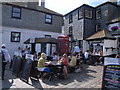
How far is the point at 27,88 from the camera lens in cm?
535

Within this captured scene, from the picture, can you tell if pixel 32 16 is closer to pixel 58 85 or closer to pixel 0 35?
pixel 0 35

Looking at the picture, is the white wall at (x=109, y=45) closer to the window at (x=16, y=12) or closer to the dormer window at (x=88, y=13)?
the dormer window at (x=88, y=13)

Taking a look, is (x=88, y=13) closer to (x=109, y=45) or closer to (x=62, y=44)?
(x=109, y=45)

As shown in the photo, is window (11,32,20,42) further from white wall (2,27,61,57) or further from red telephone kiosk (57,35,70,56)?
red telephone kiosk (57,35,70,56)

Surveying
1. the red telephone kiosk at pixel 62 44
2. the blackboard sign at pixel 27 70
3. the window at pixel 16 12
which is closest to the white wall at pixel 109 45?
the red telephone kiosk at pixel 62 44

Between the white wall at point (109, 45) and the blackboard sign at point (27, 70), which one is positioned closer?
the blackboard sign at point (27, 70)

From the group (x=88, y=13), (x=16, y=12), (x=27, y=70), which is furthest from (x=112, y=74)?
(x=88, y=13)

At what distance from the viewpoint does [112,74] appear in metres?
4.45

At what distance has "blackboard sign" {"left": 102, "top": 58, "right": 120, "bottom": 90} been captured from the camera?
4.32 metres

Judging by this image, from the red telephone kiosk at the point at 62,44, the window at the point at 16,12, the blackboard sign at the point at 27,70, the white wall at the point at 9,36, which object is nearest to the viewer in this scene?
the blackboard sign at the point at 27,70

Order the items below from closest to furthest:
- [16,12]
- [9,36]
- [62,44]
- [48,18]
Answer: [62,44] → [9,36] → [16,12] → [48,18]

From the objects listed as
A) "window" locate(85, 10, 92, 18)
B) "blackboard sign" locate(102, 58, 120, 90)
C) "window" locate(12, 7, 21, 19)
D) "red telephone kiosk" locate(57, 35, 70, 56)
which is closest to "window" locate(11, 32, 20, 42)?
"window" locate(12, 7, 21, 19)

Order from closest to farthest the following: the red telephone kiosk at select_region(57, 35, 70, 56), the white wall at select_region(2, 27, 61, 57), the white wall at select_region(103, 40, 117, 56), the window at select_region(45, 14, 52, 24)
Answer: the red telephone kiosk at select_region(57, 35, 70, 56) < the white wall at select_region(2, 27, 61, 57) < the white wall at select_region(103, 40, 117, 56) < the window at select_region(45, 14, 52, 24)

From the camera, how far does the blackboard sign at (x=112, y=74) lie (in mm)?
4320
